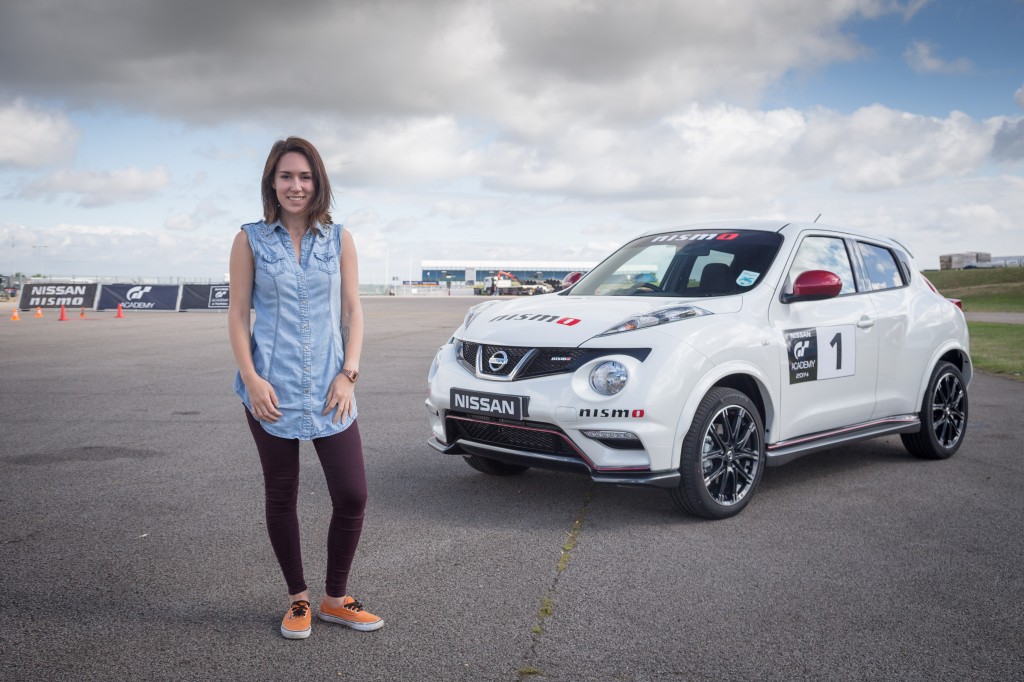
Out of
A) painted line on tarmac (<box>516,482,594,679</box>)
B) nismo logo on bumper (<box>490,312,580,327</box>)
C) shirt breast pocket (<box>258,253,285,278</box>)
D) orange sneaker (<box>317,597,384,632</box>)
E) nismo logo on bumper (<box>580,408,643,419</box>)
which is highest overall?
shirt breast pocket (<box>258,253,285,278</box>)

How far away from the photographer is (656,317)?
487cm

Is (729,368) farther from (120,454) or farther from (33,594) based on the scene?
(120,454)

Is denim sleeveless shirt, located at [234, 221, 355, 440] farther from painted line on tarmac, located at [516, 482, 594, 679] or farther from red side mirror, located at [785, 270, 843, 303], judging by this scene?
red side mirror, located at [785, 270, 843, 303]

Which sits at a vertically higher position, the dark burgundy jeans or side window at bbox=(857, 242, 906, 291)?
side window at bbox=(857, 242, 906, 291)

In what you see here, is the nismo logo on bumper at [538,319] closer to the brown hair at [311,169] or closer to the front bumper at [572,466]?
the front bumper at [572,466]

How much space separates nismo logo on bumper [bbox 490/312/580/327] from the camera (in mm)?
4965

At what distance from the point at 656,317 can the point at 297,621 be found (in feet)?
8.39

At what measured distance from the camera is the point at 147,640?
3.30m

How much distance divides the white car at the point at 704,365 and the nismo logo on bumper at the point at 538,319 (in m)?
0.02

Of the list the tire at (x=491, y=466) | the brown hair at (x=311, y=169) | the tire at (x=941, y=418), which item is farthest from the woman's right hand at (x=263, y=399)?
the tire at (x=941, y=418)

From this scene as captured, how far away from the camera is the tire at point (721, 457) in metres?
4.70

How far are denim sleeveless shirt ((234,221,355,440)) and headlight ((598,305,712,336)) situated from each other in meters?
1.91

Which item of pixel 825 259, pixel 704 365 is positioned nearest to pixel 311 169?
pixel 704 365

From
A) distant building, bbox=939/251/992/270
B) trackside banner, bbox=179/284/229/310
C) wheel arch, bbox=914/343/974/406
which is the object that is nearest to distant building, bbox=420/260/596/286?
distant building, bbox=939/251/992/270
